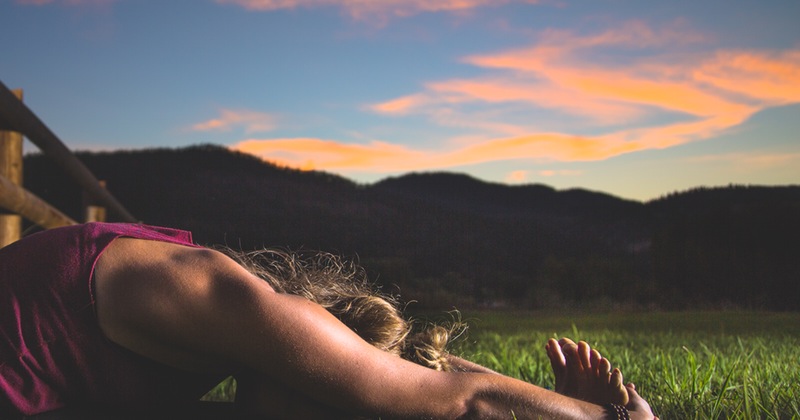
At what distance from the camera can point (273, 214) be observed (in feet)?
29.2

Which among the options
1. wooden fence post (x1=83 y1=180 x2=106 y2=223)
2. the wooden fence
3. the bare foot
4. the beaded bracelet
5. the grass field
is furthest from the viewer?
wooden fence post (x1=83 y1=180 x2=106 y2=223)

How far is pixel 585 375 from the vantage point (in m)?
1.92

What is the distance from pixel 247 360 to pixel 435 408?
421mm

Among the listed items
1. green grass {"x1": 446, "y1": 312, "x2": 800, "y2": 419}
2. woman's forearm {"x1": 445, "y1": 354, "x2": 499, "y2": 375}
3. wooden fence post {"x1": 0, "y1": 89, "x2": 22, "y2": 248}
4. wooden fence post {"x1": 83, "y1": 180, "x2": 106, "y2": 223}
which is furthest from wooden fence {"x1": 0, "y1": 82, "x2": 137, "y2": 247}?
woman's forearm {"x1": 445, "y1": 354, "x2": 499, "y2": 375}

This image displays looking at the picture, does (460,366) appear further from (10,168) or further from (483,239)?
(483,239)

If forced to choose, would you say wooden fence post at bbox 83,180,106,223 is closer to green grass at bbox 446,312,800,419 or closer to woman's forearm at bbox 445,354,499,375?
green grass at bbox 446,312,800,419

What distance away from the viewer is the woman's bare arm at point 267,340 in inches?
55.5

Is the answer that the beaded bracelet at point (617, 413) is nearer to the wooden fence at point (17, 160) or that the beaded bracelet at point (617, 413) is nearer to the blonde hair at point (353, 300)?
the blonde hair at point (353, 300)

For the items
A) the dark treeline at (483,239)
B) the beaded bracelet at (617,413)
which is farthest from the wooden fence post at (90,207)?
the beaded bracelet at (617,413)

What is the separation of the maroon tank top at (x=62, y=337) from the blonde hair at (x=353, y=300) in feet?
1.04

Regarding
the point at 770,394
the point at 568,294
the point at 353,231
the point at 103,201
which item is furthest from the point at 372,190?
the point at 770,394

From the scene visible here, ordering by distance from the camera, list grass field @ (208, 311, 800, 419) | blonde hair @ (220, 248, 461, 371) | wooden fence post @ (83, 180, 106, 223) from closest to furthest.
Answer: blonde hair @ (220, 248, 461, 371), grass field @ (208, 311, 800, 419), wooden fence post @ (83, 180, 106, 223)

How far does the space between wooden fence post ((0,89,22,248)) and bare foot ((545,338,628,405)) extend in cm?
294

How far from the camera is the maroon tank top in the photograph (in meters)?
1.49
